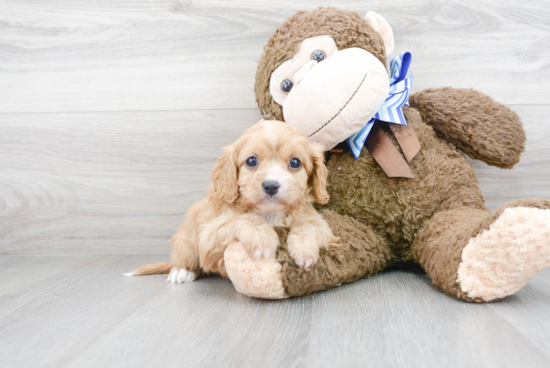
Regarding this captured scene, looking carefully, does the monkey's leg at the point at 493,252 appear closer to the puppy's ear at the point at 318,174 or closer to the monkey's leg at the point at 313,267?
the monkey's leg at the point at 313,267

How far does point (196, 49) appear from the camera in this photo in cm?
169

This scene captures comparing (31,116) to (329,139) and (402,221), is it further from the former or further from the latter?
(402,221)

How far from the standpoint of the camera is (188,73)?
170cm

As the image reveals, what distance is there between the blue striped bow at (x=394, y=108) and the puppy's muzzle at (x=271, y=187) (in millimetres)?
357

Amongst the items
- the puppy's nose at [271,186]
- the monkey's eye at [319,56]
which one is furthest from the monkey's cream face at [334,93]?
the puppy's nose at [271,186]

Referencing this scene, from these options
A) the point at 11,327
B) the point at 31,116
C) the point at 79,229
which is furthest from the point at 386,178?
the point at 31,116

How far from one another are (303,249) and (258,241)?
4.7 inches

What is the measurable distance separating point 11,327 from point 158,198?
2.75 feet

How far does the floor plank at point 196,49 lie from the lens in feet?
5.24

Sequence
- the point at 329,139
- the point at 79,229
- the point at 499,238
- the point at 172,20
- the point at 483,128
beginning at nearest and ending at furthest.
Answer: the point at 499,238
the point at 329,139
the point at 483,128
the point at 172,20
the point at 79,229

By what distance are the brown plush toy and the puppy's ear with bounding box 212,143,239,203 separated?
157mm

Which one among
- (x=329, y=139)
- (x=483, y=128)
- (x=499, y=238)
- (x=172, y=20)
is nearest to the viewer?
(x=499, y=238)

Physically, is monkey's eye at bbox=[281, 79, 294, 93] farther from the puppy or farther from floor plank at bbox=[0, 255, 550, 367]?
floor plank at bbox=[0, 255, 550, 367]

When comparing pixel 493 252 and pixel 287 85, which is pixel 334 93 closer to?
pixel 287 85
